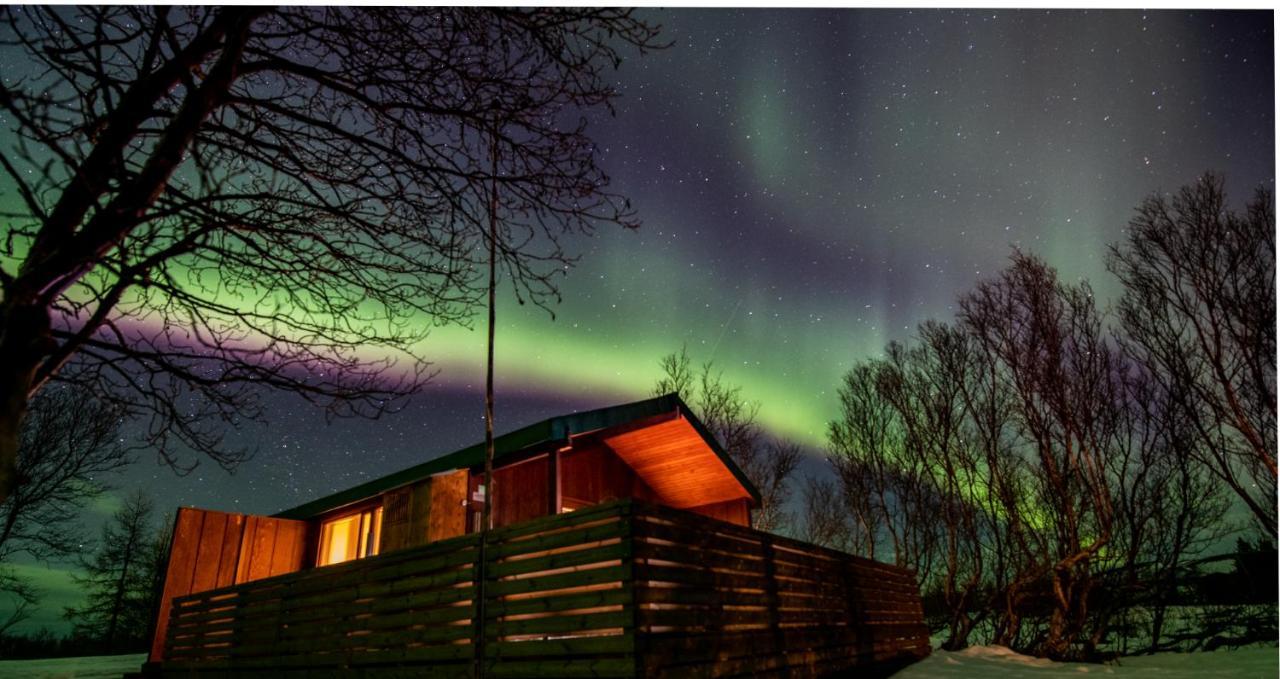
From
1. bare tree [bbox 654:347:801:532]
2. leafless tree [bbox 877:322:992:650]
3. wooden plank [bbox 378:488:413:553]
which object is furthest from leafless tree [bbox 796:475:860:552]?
wooden plank [bbox 378:488:413:553]

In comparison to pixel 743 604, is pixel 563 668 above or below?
below

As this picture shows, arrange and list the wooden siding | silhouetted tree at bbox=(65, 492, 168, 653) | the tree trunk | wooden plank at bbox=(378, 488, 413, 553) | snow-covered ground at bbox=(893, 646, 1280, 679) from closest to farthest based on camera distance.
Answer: the tree trunk, snow-covered ground at bbox=(893, 646, 1280, 679), wooden plank at bbox=(378, 488, 413, 553), the wooden siding, silhouetted tree at bbox=(65, 492, 168, 653)

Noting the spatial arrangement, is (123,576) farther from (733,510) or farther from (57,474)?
(733,510)

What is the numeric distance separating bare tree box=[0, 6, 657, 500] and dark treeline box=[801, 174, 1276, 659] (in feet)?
38.3

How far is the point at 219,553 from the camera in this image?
11.2 m

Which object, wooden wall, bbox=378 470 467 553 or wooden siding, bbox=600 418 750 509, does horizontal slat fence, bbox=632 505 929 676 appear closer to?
wooden siding, bbox=600 418 750 509

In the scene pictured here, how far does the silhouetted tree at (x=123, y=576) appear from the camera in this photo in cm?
2686

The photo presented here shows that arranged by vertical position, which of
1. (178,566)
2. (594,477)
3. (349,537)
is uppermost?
(594,477)

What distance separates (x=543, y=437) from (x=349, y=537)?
5.50m

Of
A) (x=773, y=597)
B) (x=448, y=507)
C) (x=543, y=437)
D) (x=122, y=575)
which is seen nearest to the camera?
(x=773, y=597)

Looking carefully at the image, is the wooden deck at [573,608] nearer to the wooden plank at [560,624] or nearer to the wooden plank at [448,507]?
the wooden plank at [560,624]

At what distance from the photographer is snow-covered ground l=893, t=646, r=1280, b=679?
9711 mm

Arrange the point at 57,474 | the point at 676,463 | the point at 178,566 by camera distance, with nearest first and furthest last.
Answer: the point at 178,566
the point at 676,463
the point at 57,474

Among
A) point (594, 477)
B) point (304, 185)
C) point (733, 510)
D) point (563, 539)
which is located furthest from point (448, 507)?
point (304, 185)
